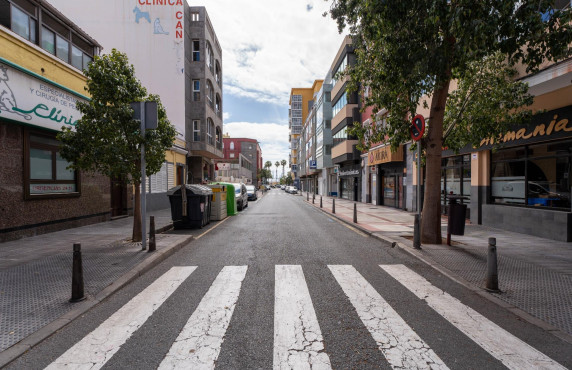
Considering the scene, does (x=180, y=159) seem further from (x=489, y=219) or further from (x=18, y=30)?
(x=489, y=219)

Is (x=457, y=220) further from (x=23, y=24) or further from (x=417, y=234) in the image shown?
(x=23, y=24)

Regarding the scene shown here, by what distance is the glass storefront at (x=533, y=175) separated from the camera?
27.6 feet

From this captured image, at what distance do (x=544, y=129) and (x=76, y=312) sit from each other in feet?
40.8

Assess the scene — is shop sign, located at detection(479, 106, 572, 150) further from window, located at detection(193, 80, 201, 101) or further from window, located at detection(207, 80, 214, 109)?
window, located at detection(207, 80, 214, 109)

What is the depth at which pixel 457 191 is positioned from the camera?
1386cm

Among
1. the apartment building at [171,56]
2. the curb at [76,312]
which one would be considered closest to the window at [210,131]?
the apartment building at [171,56]

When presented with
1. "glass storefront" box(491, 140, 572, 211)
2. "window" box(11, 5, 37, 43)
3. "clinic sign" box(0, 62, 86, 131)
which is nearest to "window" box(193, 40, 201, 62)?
"clinic sign" box(0, 62, 86, 131)

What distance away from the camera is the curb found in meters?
2.76

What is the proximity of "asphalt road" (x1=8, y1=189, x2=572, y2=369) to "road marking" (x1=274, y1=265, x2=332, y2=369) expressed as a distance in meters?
0.01

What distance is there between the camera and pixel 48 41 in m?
9.59

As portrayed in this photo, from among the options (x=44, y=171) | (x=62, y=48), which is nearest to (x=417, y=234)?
(x=44, y=171)

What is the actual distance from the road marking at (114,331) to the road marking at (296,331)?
1.67 m

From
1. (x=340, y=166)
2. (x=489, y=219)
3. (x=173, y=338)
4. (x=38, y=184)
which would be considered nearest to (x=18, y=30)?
(x=38, y=184)

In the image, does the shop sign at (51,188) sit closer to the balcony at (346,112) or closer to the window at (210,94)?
the window at (210,94)
